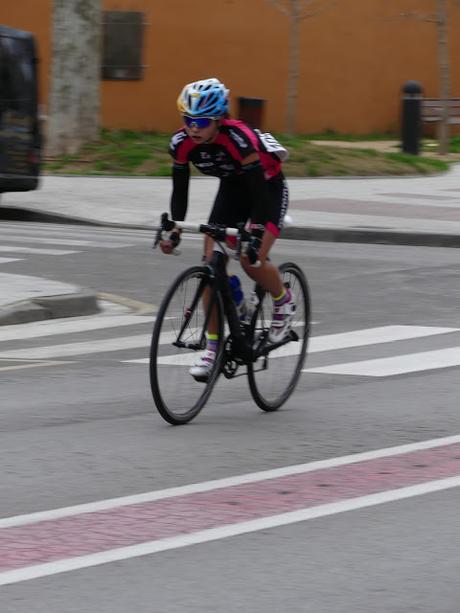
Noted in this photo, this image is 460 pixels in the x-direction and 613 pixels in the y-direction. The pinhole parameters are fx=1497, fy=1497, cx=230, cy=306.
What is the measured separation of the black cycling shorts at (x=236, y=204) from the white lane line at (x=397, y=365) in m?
1.55

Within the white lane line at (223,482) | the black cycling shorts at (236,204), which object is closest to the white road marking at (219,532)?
the white lane line at (223,482)

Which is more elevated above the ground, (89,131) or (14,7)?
(14,7)

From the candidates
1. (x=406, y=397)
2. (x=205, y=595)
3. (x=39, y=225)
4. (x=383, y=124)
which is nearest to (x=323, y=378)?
(x=406, y=397)

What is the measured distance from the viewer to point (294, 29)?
3011 centimetres

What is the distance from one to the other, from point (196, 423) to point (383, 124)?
2717 cm

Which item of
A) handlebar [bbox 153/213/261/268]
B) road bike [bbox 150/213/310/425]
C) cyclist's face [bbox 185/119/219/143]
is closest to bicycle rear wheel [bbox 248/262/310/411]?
road bike [bbox 150/213/310/425]

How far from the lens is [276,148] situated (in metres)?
7.16

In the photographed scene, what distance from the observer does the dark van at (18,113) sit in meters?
18.7

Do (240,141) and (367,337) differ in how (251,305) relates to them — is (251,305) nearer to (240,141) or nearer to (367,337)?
(240,141)

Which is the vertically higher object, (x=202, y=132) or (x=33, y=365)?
(x=202, y=132)

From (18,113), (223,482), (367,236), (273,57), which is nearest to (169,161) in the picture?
(18,113)

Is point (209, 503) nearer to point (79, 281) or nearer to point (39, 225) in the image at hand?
point (79, 281)

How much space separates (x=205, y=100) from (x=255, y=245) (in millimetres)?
731

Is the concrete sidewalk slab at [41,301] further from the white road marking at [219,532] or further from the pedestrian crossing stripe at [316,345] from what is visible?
the white road marking at [219,532]
